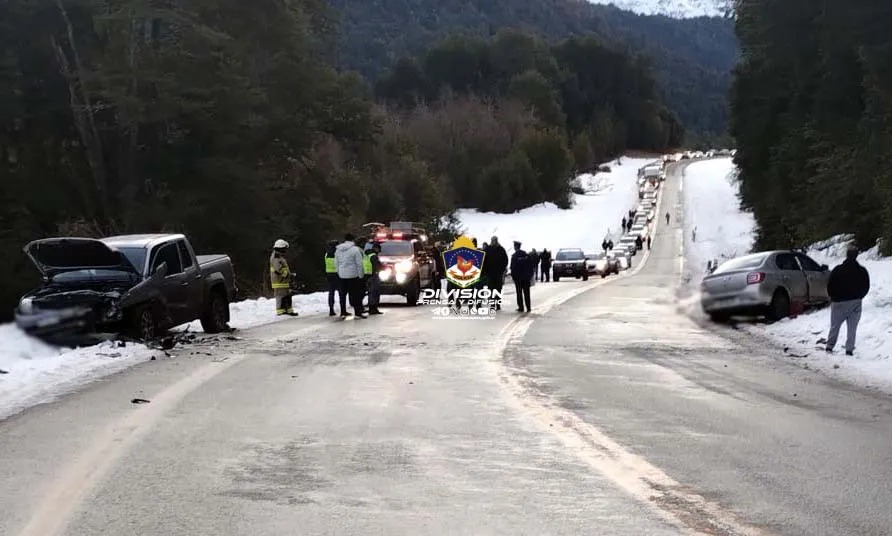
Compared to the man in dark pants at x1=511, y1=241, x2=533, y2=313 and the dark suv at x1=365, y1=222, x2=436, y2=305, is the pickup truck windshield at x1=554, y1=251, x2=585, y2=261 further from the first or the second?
the man in dark pants at x1=511, y1=241, x2=533, y2=313

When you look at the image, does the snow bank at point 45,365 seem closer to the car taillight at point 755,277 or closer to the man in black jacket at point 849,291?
the man in black jacket at point 849,291

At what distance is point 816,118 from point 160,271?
31.5m

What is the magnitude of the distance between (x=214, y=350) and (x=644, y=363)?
6.38 m

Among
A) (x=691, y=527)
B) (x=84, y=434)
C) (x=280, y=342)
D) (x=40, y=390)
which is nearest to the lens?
(x=691, y=527)

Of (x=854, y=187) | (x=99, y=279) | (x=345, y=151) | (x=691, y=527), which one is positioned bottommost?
(x=691, y=527)

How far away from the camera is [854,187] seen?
31094 mm

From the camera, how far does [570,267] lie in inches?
1929

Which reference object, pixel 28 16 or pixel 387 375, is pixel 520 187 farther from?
pixel 387 375

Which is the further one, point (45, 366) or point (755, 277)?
point (755, 277)

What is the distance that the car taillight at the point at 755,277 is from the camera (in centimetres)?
1920

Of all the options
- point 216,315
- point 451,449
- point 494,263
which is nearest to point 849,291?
point 451,449

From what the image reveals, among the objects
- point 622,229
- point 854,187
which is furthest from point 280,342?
point 622,229
